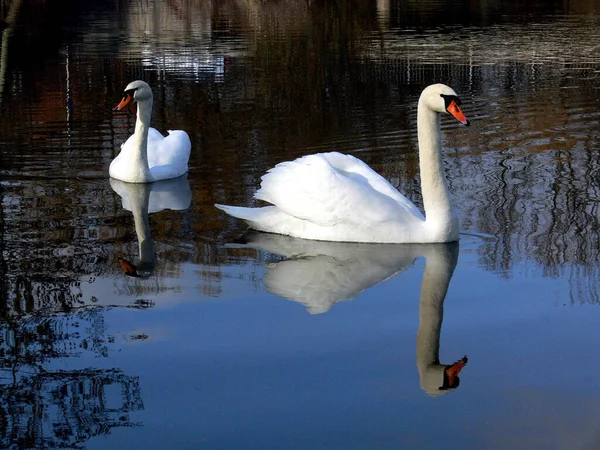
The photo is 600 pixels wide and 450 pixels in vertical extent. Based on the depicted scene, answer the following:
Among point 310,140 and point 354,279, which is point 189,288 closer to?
point 354,279

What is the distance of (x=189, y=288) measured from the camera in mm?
7555

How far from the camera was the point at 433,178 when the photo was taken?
8.62 meters

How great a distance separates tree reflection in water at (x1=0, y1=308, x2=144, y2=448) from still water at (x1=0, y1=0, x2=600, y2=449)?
2 cm

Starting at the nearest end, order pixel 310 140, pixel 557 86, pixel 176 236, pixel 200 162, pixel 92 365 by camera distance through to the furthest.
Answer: pixel 92 365 < pixel 176 236 < pixel 200 162 < pixel 310 140 < pixel 557 86

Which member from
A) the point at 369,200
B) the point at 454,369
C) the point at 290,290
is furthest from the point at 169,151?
the point at 454,369

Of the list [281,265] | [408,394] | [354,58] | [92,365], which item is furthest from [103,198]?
[354,58]

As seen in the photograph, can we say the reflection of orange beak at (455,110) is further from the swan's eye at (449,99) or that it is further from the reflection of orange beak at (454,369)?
the reflection of orange beak at (454,369)

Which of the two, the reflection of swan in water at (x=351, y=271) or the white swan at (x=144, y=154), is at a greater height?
the white swan at (x=144, y=154)

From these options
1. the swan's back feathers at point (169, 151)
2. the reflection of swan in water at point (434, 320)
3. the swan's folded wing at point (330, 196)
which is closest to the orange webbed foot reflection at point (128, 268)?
the swan's folded wing at point (330, 196)

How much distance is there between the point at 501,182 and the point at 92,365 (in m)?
5.78

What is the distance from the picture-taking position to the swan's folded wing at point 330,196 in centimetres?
845

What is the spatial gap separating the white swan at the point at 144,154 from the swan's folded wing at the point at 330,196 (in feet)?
9.54

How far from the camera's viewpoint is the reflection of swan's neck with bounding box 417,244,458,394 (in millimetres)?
5887

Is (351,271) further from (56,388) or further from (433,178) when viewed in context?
(56,388)
